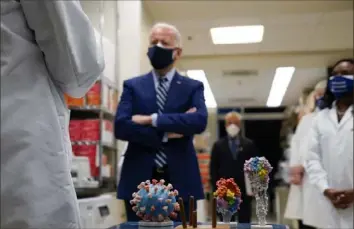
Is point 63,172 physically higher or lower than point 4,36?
lower

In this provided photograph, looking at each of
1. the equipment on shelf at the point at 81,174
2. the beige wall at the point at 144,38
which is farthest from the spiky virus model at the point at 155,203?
the beige wall at the point at 144,38

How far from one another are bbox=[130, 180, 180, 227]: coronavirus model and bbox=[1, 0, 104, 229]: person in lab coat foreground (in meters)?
0.40

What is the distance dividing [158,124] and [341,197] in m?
1.37

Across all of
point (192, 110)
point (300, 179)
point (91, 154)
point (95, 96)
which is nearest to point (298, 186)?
point (300, 179)

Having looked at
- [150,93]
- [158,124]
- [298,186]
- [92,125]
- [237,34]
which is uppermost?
[237,34]

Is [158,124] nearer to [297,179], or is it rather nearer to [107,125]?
[107,125]

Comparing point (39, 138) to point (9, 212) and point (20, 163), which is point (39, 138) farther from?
point (9, 212)

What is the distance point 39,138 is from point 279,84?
28.6 ft

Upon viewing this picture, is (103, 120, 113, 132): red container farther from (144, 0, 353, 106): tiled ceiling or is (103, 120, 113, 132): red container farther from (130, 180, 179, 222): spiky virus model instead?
(130, 180, 179, 222): spiky virus model

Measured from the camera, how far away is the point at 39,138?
1138 mm

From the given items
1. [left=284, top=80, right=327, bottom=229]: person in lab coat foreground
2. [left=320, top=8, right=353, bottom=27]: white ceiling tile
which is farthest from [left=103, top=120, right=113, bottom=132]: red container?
[left=320, top=8, right=353, bottom=27]: white ceiling tile

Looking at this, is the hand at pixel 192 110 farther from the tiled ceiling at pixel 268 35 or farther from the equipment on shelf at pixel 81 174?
the tiled ceiling at pixel 268 35

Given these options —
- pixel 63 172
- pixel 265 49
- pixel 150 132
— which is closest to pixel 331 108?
pixel 150 132

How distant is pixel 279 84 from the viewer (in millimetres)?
9469
